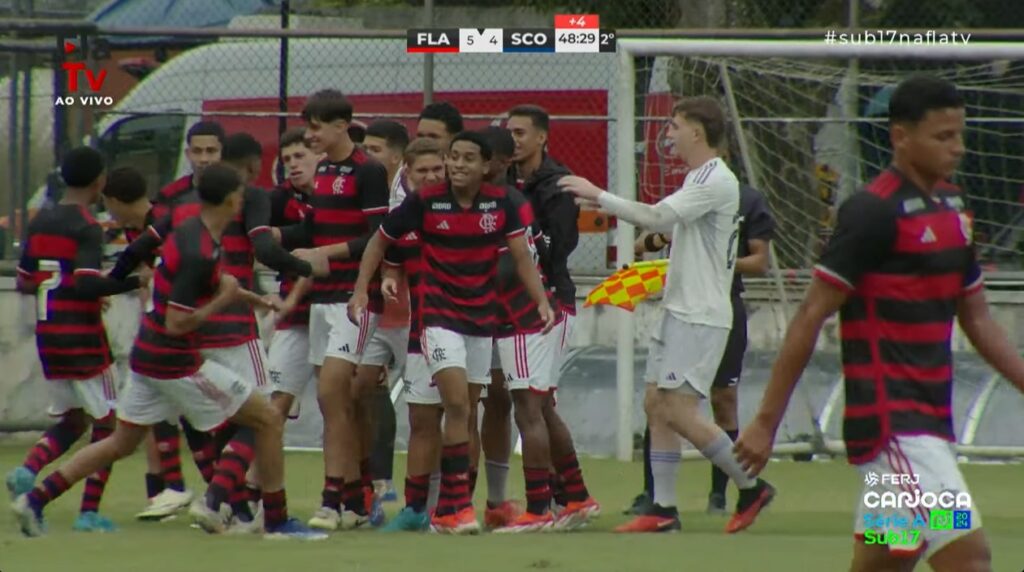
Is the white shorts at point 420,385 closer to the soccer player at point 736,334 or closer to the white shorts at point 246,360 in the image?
the white shorts at point 246,360

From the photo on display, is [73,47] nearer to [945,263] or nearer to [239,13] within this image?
[239,13]

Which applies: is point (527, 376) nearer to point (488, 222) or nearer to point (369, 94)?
point (488, 222)

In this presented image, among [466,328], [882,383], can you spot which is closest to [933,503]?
[882,383]

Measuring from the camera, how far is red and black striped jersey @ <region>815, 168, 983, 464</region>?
533 cm

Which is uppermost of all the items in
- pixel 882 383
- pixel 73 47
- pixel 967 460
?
pixel 73 47

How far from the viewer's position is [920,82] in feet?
17.9

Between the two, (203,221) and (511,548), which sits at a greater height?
(203,221)

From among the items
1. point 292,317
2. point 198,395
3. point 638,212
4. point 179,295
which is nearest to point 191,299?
point 179,295

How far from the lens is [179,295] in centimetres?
817

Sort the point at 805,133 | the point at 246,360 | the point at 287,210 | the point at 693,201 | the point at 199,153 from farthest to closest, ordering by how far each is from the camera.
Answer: the point at 805,133, the point at 287,210, the point at 199,153, the point at 246,360, the point at 693,201

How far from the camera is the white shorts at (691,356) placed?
863 cm

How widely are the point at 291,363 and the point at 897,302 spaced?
478 cm

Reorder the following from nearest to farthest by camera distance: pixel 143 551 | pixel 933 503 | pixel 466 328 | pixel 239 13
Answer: pixel 933 503 → pixel 143 551 → pixel 466 328 → pixel 239 13

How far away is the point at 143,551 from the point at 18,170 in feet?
19.2
